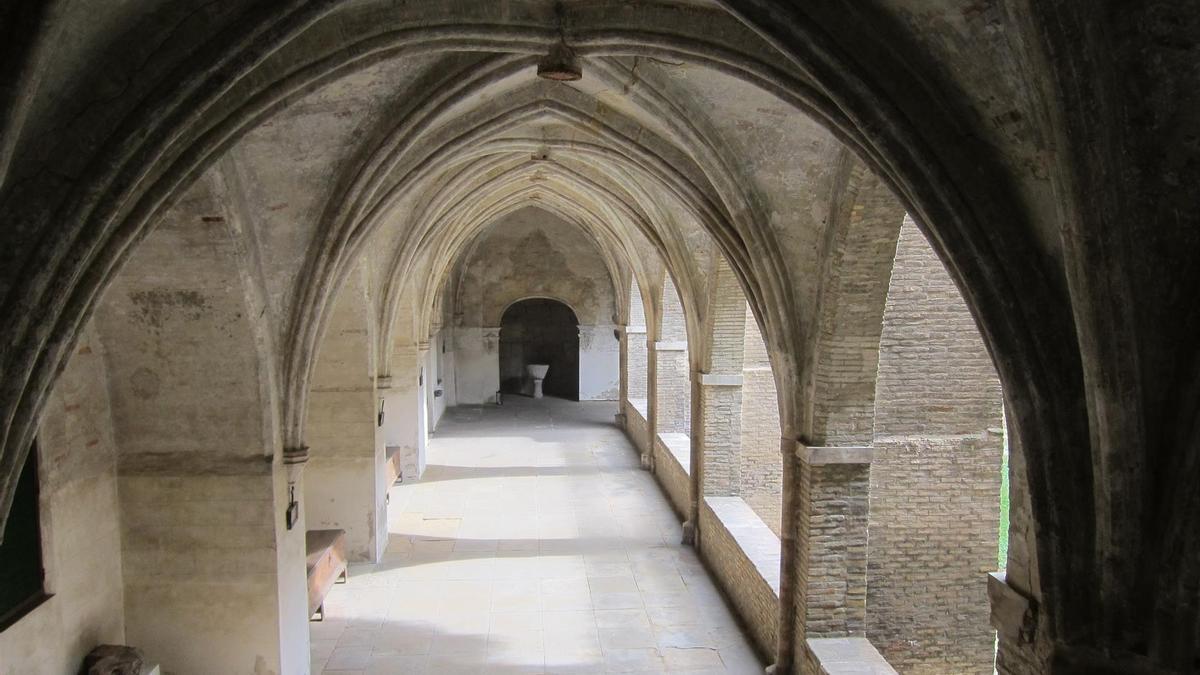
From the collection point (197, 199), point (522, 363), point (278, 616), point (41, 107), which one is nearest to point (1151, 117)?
point (41, 107)

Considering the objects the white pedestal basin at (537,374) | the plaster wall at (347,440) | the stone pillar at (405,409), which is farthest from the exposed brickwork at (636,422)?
the plaster wall at (347,440)

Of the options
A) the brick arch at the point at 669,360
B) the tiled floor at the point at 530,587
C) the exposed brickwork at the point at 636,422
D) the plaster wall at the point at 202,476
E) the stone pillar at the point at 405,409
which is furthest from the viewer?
the exposed brickwork at the point at 636,422

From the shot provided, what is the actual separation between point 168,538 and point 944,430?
6.60 metres

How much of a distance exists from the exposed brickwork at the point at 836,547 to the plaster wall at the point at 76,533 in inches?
210

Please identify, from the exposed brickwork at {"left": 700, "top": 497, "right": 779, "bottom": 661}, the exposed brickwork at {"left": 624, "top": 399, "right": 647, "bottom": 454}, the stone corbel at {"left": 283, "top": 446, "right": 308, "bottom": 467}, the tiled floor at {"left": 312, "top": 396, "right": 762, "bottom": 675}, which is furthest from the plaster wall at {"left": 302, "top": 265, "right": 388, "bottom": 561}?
the exposed brickwork at {"left": 624, "top": 399, "right": 647, "bottom": 454}

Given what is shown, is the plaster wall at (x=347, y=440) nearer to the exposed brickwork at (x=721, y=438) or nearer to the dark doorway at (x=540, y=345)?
the exposed brickwork at (x=721, y=438)

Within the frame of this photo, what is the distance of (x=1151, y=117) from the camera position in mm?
2719

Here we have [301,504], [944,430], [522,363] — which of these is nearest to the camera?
[301,504]

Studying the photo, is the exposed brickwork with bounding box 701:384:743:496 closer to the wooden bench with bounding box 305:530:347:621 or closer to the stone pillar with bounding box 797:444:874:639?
the stone pillar with bounding box 797:444:874:639

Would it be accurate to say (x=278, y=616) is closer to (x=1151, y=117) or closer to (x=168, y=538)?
(x=168, y=538)

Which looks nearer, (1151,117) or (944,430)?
(1151,117)

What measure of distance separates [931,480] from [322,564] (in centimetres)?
589

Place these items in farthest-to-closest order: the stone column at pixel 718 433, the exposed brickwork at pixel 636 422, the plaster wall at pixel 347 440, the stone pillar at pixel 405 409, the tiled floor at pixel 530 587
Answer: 1. the exposed brickwork at pixel 636 422
2. the stone pillar at pixel 405 409
3. the stone column at pixel 718 433
4. the plaster wall at pixel 347 440
5. the tiled floor at pixel 530 587

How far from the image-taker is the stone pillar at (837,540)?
23.3ft
